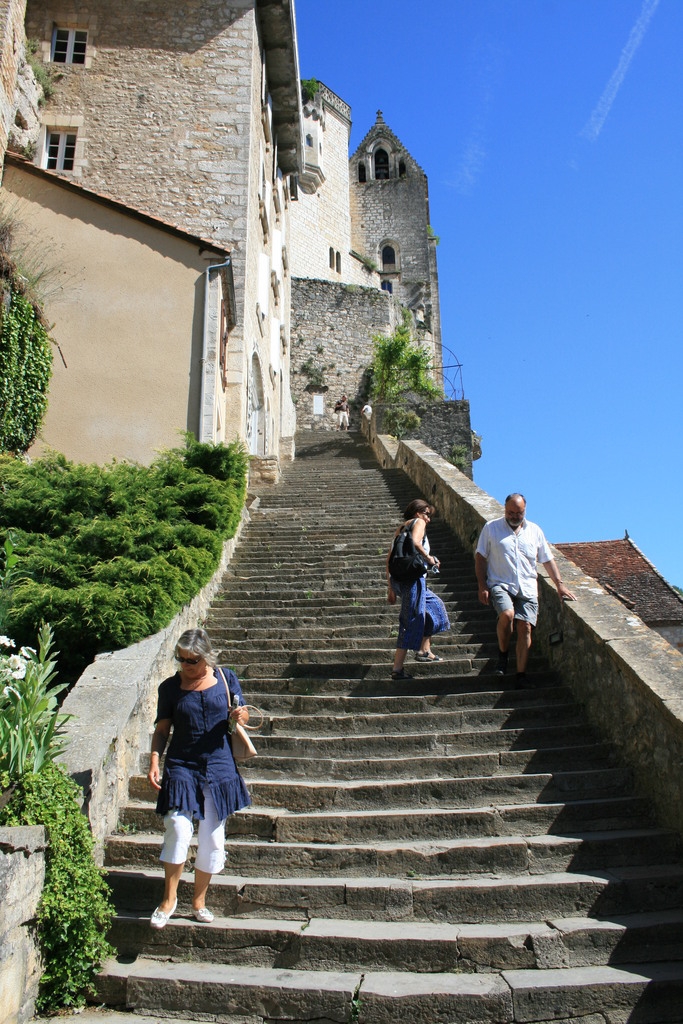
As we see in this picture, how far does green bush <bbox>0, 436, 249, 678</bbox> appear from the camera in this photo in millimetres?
6344

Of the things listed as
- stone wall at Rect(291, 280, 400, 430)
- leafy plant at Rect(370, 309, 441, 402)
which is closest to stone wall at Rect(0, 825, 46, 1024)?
leafy plant at Rect(370, 309, 441, 402)

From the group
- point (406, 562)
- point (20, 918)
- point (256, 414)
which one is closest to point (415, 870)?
point (20, 918)

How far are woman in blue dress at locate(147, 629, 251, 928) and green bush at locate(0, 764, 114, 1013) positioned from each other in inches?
12.8

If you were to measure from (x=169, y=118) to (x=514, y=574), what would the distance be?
Result: 1296cm

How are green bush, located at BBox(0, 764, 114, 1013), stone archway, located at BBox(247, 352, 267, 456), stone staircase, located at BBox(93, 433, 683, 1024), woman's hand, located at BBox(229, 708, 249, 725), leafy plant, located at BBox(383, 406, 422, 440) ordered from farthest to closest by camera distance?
leafy plant, located at BBox(383, 406, 422, 440), stone archway, located at BBox(247, 352, 267, 456), woman's hand, located at BBox(229, 708, 249, 725), green bush, located at BBox(0, 764, 114, 1013), stone staircase, located at BBox(93, 433, 683, 1024)

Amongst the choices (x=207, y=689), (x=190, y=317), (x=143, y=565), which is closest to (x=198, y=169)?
(x=190, y=317)

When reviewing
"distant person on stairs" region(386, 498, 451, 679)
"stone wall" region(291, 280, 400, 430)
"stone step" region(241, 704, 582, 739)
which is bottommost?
"stone step" region(241, 704, 582, 739)

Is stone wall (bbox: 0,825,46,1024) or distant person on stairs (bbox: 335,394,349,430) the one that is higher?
distant person on stairs (bbox: 335,394,349,430)

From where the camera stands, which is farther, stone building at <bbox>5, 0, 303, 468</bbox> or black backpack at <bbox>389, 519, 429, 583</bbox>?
stone building at <bbox>5, 0, 303, 468</bbox>

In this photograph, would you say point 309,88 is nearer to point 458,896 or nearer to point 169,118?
point 169,118

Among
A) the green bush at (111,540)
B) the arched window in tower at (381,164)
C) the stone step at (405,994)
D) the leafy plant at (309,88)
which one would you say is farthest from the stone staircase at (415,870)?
the arched window in tower at (381,164)

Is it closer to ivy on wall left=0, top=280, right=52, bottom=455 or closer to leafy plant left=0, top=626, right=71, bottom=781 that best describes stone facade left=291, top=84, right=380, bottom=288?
ivy on wall left=0, top=280, right=52, bottom=455

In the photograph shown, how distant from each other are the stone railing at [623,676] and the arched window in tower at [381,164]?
149ft

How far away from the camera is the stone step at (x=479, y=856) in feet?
14.7
